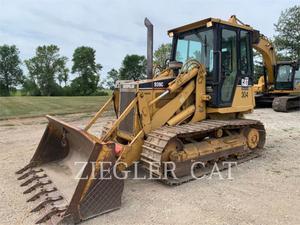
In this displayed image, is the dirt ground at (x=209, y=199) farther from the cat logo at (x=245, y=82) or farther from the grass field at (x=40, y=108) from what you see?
the grass field at (x=40, y=108)

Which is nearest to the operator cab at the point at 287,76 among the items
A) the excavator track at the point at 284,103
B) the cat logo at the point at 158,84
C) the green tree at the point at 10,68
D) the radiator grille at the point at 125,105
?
the excavator track at the point at 284,103

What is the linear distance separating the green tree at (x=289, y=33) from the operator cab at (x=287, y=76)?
22902 millimetres

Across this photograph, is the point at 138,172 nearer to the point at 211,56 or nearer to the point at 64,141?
the point at 64,141

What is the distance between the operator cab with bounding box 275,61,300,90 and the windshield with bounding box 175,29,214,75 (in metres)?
11.0

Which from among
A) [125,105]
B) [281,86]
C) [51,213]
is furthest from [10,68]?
[51,213]

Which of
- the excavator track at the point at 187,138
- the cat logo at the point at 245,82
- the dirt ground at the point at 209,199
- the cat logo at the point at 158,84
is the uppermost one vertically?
the cat logo at the point at 245,82

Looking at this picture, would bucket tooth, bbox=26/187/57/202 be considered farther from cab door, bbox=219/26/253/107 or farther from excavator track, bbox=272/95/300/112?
excavator track, bbox=272/95/300/112

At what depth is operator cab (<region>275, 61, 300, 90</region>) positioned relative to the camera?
Answer: 1595 cm

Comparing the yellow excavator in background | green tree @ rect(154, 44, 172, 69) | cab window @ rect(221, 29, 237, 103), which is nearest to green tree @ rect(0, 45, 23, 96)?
green tree @ rect(154, 44, 172, 69)

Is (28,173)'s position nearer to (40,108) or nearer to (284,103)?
(284,103)

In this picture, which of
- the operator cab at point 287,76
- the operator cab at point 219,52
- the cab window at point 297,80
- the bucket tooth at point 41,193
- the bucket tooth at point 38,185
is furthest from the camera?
A: the cab window at point 297,80

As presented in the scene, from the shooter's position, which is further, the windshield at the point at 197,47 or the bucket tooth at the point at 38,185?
the windshield at the point at 197,47

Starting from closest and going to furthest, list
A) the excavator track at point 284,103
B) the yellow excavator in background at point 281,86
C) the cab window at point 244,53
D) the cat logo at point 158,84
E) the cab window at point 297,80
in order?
the cat logo at point 158,84 < the cab window at point 244,53 < the excavator track at point 284,103 < the yellow excavator in background at point 281,86 < the cab window at point 297,80

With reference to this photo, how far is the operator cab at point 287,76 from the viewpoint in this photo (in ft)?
52.3
